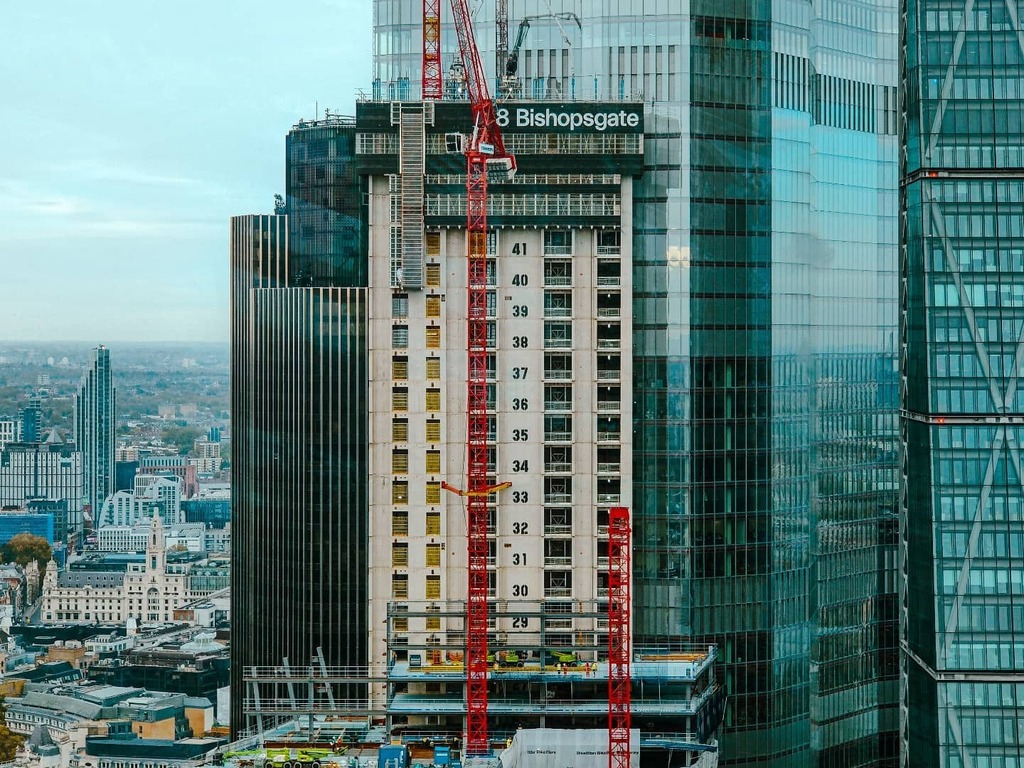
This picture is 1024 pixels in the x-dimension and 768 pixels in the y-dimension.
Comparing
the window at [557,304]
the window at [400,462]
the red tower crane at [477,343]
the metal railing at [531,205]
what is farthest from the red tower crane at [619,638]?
the metal railing at [531,205]

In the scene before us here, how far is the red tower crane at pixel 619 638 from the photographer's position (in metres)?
143

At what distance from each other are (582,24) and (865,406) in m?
55.1

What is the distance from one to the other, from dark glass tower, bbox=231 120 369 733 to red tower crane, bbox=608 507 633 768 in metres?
32.7

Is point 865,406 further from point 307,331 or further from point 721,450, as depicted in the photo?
point 307,331

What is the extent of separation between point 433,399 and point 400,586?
18675mm

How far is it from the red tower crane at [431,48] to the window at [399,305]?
2073 cm

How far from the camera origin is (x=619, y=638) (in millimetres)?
150250

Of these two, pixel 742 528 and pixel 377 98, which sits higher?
pixel 377 98

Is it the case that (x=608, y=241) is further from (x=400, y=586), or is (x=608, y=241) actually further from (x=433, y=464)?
(x=400, y=586)

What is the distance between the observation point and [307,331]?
176875mm

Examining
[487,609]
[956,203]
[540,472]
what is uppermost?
[956,203]

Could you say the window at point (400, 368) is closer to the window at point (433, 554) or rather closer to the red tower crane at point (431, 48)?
the window at point (433, 554)

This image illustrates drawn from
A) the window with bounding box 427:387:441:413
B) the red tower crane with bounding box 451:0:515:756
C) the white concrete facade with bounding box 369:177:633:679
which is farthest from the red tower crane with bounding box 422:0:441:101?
the window with bounding box 427:387:441:413

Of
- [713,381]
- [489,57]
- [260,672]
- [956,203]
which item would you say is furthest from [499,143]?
[260,672]
